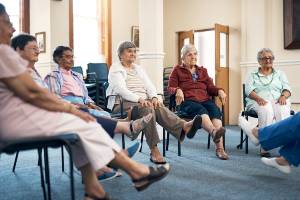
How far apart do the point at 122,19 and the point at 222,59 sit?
2176 mm

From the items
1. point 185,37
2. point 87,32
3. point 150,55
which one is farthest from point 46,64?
point 185,37

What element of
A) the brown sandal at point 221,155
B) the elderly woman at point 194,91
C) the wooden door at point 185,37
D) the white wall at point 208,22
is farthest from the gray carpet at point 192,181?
the wooden door at point 185,37

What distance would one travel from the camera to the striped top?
347 centimetres

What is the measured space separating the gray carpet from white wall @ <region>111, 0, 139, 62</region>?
4333 mm

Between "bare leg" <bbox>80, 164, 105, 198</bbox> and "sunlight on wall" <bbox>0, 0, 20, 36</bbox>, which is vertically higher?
"sunlight on wall" <bbox>0, 0, 20, 36</bbox>

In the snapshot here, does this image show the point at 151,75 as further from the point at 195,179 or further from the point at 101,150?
the point at 101,150

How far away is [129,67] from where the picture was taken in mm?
3535

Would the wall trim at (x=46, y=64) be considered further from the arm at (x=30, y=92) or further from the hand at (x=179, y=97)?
the arm at (x=30, y=92)

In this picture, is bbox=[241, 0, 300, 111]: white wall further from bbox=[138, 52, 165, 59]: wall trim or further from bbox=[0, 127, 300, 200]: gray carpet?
bbox=[0, 127, 300, 200]: gray carpet

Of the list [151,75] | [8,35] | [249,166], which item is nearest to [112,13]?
[151,75]

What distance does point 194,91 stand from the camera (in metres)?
3.67

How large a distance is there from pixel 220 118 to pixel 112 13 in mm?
4553

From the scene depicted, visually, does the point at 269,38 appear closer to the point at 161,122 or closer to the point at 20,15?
the point at 161,122

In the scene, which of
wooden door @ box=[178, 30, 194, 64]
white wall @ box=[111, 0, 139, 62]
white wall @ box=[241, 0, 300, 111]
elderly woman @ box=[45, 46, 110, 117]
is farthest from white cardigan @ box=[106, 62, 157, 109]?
white wall @ box=[111, 0, 139, 62]
